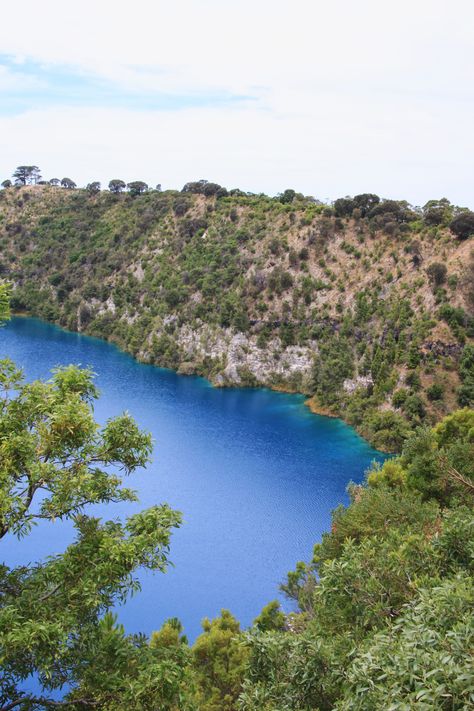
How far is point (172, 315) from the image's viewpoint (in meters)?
82.7

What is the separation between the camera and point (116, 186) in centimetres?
11412

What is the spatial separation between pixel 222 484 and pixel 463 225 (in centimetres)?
3605

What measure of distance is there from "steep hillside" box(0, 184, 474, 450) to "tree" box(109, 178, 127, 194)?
273 inches

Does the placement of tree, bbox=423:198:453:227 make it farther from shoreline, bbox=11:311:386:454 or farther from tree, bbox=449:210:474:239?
shoreline, bbox=11:311:386:454

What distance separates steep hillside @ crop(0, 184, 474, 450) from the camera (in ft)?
187

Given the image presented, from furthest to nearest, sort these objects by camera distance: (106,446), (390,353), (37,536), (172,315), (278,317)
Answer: (172,315), (278,317), (390,353), (37,536), (106,446)

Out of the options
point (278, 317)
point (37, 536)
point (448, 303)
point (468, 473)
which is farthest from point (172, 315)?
point (468, 473)

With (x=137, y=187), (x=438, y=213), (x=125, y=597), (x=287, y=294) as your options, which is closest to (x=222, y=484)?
(x=125, y=597)

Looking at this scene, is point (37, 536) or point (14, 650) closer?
point (14, 650)

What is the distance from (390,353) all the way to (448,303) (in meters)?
7.37

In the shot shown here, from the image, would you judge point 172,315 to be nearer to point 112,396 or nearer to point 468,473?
point 112,396

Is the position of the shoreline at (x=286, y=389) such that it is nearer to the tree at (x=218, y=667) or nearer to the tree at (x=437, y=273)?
the tree at (x=437, y=273)

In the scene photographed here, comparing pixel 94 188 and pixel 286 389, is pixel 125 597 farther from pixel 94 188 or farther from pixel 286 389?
pixel 94 188

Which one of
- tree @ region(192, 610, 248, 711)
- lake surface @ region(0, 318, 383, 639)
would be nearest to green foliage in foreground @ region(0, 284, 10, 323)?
lake surface @ region(0, 318, 383, 639)
